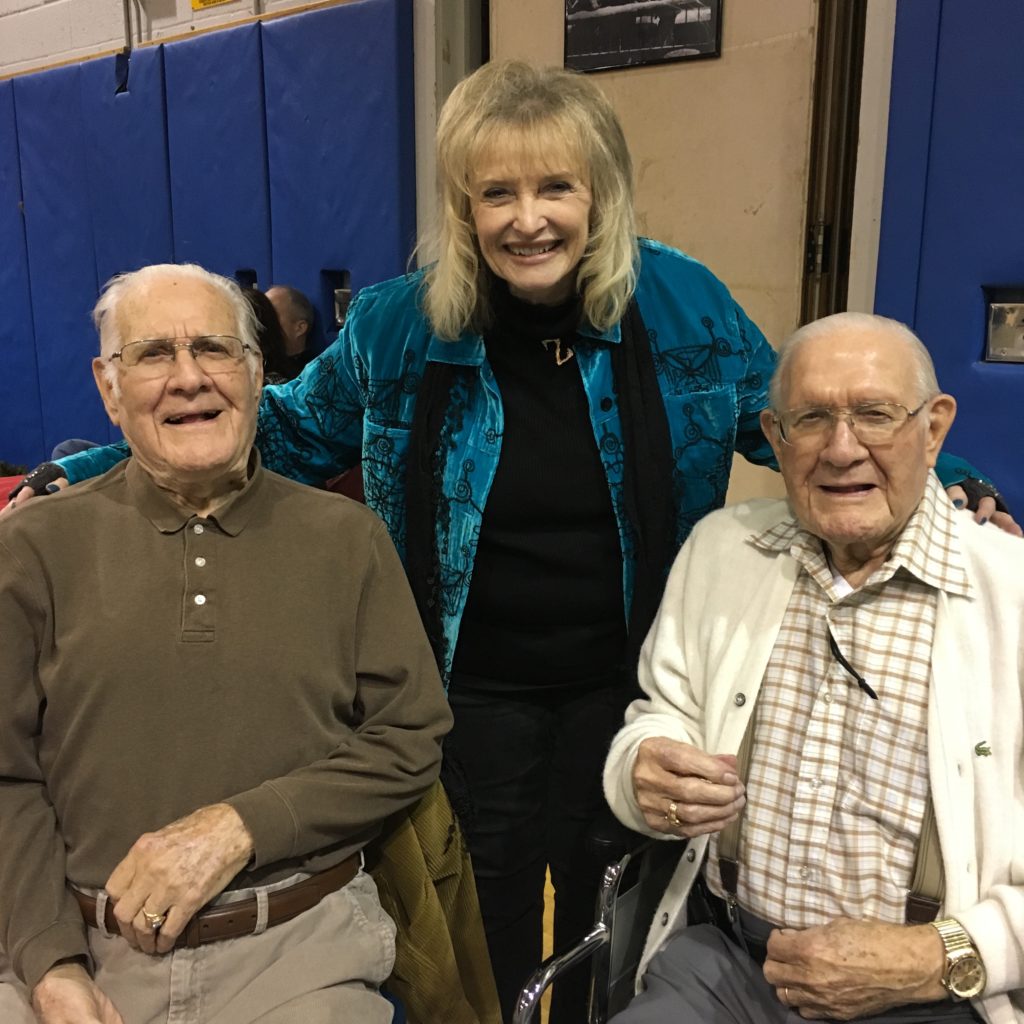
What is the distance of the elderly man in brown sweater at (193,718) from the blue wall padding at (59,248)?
11.0 ft

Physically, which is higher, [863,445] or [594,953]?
[863,445]

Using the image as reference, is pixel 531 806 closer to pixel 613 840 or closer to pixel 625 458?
pixel 613 840

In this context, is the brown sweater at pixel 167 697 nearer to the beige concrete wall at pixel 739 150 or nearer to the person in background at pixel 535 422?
the person in background at pixel 535 422

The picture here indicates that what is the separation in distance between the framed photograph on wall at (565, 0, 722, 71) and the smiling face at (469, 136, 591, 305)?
4.89 ft

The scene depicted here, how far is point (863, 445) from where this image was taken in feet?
4.03

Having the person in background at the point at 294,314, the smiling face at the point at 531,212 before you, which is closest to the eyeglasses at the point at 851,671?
the smiling face at the point at 531,212

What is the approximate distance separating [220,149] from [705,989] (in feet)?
11.4

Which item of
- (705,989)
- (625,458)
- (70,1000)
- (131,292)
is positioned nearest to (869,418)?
(625,458)

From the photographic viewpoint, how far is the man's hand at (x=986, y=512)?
4.44 ft

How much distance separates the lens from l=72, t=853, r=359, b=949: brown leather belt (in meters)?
1.21

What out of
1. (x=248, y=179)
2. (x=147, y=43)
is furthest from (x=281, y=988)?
(x=147, y=43)

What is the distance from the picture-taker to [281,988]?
3.92 feet

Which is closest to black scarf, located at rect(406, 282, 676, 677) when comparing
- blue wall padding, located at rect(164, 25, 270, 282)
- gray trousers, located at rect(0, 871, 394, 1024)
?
gray trousers, located at rect(0, 871, 394, 1024)

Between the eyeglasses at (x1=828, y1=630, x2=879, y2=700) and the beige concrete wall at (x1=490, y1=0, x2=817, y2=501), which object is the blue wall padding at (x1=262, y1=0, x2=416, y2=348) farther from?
the eyeglasses at (x1=828, y1=630, x2=879, y2=700)
